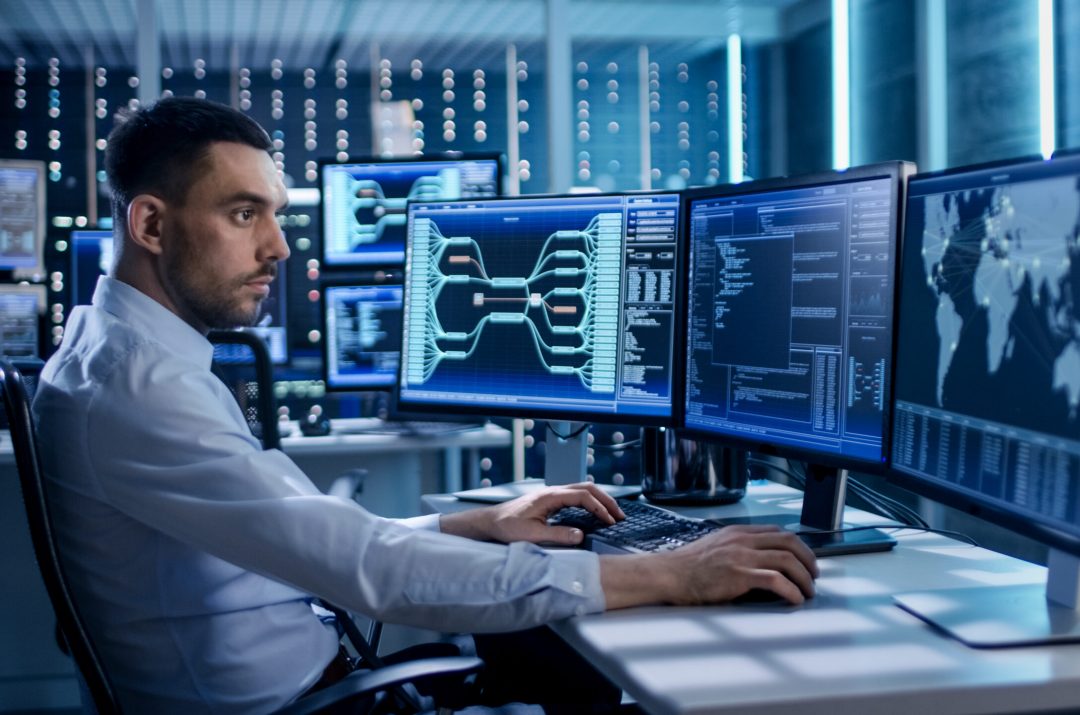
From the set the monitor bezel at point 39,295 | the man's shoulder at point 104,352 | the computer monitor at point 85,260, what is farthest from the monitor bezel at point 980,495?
the monitor bezel at point 39,295

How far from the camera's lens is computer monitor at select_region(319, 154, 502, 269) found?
121 inches

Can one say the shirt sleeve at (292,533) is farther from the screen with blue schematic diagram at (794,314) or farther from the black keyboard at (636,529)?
the screen with blue schematic diagram at (794,314)

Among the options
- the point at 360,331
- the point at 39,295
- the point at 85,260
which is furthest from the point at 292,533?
the point at 39,295

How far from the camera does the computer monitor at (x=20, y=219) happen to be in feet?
11.0

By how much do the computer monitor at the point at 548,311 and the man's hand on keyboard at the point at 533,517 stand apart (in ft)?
0.77

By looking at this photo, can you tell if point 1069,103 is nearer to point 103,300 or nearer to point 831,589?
point 831,589

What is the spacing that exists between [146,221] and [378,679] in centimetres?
63

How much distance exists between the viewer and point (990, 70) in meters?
3.84

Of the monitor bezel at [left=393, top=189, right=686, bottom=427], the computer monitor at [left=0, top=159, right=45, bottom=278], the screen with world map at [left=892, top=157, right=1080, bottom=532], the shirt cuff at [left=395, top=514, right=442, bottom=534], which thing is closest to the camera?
the screen with world map at [left=892, top=157, right=1080, bottom=532]

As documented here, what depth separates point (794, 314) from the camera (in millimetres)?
1453

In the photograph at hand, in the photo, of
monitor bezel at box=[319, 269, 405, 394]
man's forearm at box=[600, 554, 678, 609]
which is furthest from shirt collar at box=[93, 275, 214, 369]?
monitor bezel at box=[319, 269, 405, 394]

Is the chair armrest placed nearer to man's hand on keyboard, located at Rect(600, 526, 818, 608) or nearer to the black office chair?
the black office chair

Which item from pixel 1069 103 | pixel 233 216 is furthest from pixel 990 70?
pixel 233 216

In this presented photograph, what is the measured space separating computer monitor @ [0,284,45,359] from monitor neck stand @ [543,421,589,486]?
6.49ft
